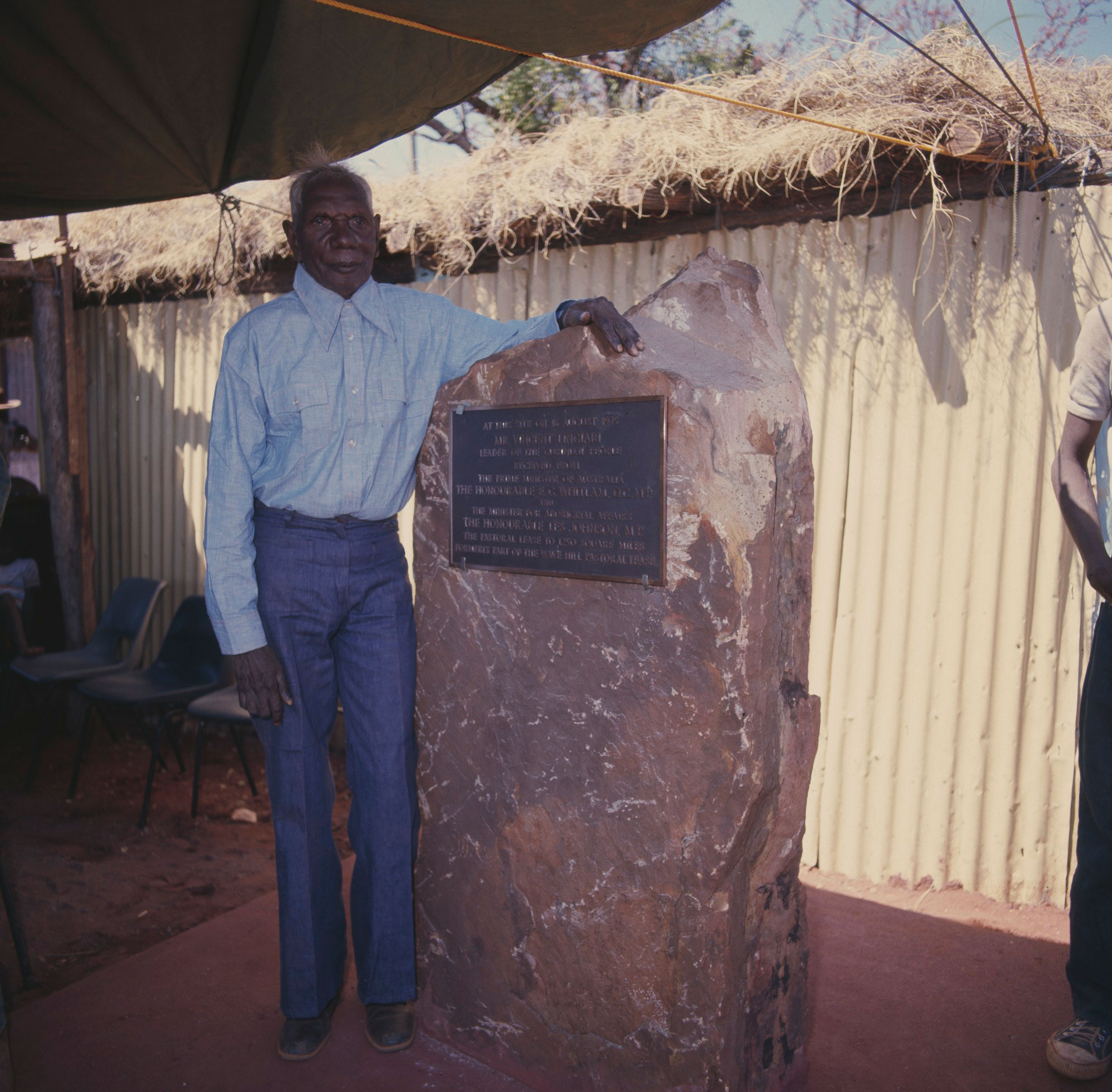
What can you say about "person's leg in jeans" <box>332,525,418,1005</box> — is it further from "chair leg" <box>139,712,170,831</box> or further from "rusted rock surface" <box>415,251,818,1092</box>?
"chair leg" <box>139,712,170,831</box>

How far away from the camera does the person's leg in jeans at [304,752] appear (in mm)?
2512

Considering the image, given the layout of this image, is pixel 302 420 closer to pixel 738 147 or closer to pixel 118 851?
pixel 738 147

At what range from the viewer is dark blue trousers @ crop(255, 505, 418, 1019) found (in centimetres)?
252

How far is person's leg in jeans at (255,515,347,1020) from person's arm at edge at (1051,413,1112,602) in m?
2.09

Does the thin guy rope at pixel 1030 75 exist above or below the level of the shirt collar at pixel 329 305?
above

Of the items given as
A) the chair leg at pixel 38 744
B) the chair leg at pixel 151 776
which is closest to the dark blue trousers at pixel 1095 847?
the chair leg at pixel 151 776

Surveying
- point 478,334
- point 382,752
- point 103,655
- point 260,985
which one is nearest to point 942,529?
point 478,334

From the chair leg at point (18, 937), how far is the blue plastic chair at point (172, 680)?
1426mm

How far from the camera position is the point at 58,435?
5.89m

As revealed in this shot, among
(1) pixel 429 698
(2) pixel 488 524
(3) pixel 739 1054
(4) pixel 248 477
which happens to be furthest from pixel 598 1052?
(4) pixel 248 477

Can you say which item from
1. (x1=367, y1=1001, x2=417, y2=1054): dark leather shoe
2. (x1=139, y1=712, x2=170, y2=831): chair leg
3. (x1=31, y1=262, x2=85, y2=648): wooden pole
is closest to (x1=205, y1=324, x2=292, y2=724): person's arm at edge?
(x1=367, y1=1001, x2=417, y2=1054): dark leather shoe

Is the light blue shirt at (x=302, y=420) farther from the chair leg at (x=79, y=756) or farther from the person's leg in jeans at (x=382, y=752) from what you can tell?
the chair leg at (x=79, y=756)

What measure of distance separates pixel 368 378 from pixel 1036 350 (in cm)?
259

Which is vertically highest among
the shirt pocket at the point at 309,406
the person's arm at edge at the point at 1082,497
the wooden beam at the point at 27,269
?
the wooden beam at the point at 27,269
